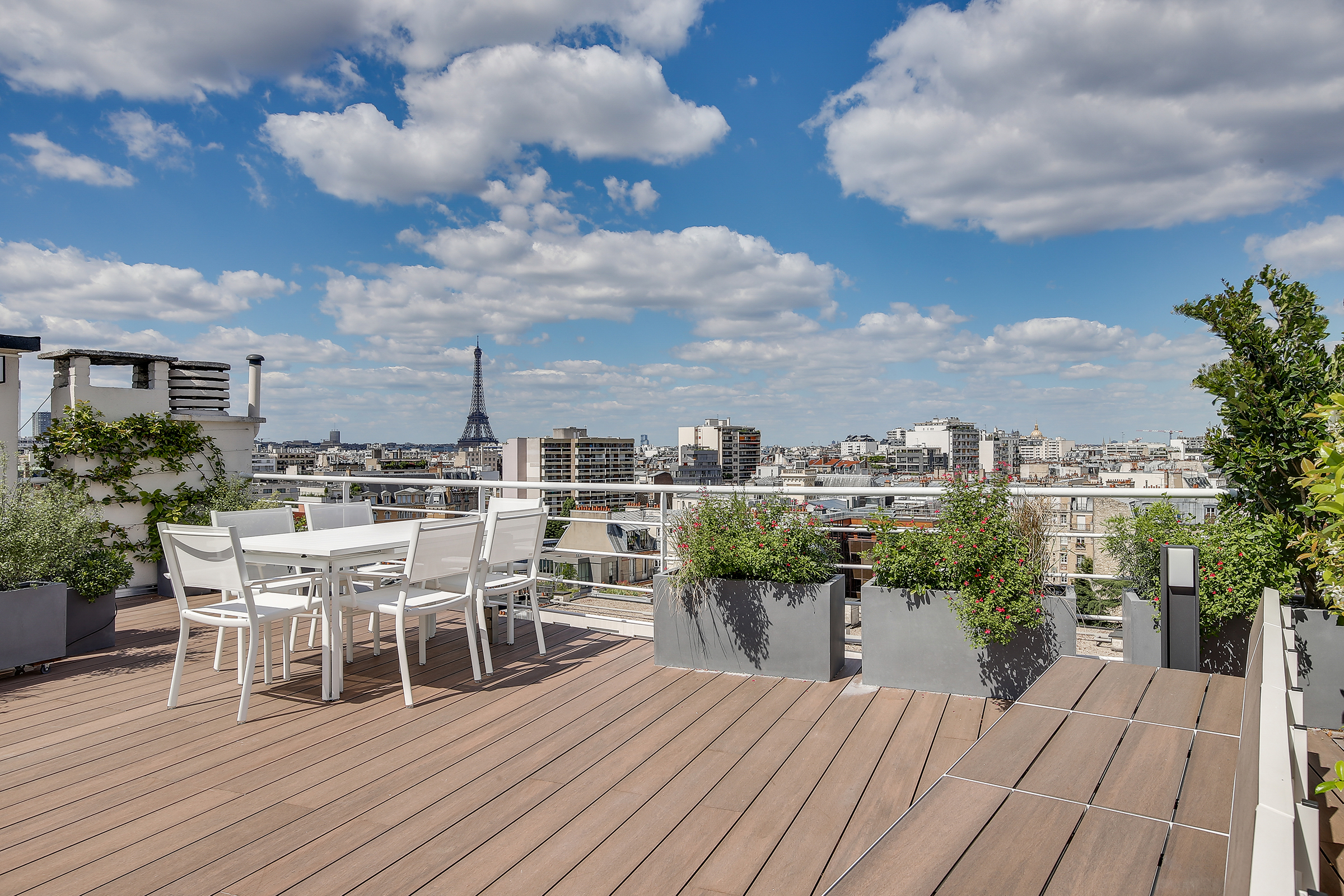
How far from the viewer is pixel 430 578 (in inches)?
143

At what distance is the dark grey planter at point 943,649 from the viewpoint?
3.11 m

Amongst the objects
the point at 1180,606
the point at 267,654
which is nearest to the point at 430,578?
the point at 267,654

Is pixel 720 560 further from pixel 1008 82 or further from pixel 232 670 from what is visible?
pixel 1008 82

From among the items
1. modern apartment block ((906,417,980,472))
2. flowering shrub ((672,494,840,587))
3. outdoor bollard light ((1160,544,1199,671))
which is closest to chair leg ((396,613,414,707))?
flowering shrub ((672,494,840,587))

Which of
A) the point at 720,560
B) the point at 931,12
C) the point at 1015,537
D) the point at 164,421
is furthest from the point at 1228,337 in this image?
the point at 931,12

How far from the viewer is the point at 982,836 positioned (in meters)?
1.13

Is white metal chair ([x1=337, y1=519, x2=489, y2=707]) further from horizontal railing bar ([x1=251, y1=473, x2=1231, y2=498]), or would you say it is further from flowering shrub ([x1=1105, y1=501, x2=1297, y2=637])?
flowering shrub ([x1=1105, y1=501, x2=1297, y2=637])

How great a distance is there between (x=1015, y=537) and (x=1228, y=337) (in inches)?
53.4

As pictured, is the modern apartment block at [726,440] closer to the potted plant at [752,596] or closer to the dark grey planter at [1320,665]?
the potted plant at [752,596]

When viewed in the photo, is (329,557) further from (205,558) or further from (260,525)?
(260,525)

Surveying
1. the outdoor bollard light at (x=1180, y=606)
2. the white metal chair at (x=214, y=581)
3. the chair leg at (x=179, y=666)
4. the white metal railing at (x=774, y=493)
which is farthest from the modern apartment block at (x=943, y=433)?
the chair leg at (x=179, y=666)

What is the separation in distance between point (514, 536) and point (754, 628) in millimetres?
1474

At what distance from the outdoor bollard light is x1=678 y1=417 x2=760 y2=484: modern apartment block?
70638 mm

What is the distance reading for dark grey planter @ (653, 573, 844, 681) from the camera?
11.7ft
